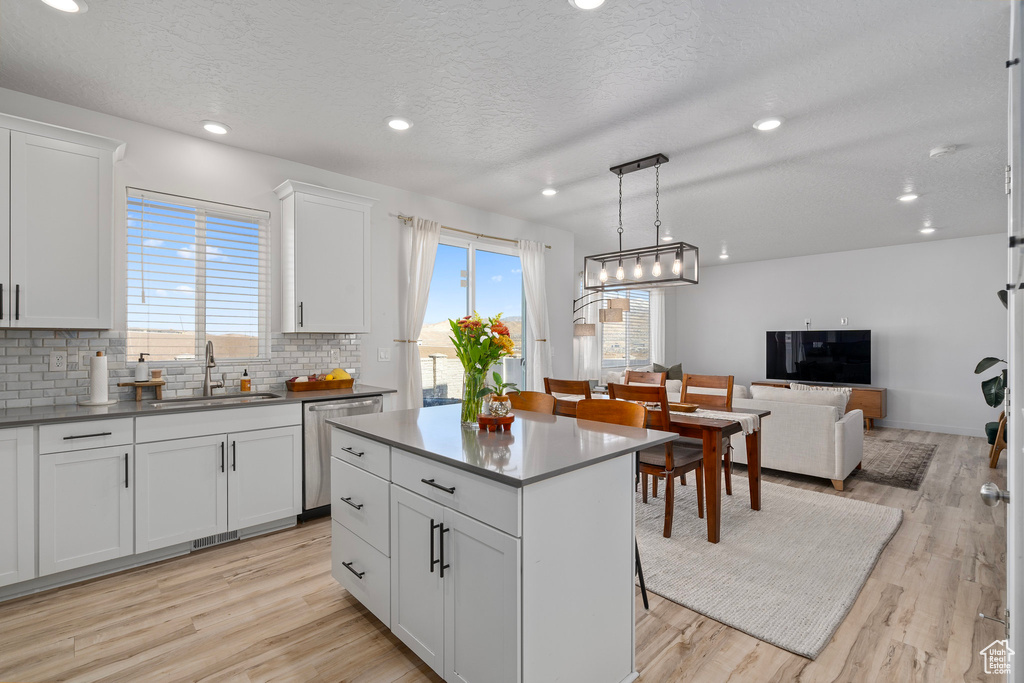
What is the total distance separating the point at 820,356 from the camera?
7520 millimetres

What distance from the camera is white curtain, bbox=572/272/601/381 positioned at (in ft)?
23.0

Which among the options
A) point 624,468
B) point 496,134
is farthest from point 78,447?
point 496,134

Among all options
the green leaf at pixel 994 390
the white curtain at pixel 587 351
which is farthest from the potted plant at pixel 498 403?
the white curtain at pixel 587 351

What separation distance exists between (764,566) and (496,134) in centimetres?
A: 315

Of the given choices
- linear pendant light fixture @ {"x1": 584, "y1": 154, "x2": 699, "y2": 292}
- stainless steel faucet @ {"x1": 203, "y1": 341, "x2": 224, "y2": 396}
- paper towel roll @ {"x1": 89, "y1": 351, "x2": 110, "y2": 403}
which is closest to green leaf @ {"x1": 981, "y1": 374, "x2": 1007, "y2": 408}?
linear pendant light fixture @ {"x1": 584, "y1": 154, "x2": 699, "y2": 292}

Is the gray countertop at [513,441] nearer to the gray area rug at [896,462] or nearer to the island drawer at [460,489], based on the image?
the island drawer at [460,489]

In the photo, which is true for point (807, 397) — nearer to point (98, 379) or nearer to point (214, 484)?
point (214, 484)

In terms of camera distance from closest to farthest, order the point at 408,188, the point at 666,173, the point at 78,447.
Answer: the point at 78,447, the point at 666,173, the point at 408,188

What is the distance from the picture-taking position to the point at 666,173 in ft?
13.0

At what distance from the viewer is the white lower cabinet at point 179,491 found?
2.73 metres

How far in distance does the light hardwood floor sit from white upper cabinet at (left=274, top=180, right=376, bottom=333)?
5.44 ft

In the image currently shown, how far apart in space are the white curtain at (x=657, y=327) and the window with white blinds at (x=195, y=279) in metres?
7.08

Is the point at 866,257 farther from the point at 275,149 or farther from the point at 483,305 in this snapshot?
the point at 275,149

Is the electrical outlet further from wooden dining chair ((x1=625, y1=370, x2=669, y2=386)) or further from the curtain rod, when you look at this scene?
wooden dining chair ((x1=625, y1=370, x2=669, y2=386))
